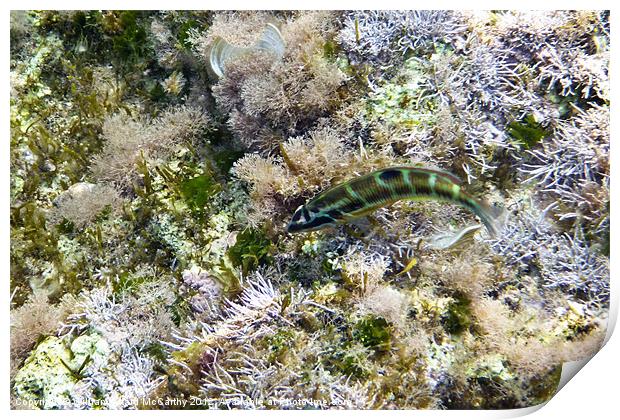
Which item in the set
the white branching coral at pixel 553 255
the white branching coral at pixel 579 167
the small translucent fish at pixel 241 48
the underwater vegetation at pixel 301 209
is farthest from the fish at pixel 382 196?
the small translucent fish at pixel 241 48

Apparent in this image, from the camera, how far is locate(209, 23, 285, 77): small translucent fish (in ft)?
8.50

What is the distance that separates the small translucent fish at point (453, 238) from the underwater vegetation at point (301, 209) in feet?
0.04

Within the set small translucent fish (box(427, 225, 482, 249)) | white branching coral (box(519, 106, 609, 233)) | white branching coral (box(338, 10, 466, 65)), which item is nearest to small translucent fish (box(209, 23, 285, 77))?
white branching coral (box(338, 10, 466, 65))

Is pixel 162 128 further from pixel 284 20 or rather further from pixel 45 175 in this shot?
pixel 284 20

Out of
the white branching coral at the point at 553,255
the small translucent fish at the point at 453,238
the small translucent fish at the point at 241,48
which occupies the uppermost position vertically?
the small translucent fish at the point at 241,48

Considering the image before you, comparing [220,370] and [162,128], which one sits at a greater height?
[162,128]

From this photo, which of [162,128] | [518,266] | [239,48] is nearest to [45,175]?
[162,128]

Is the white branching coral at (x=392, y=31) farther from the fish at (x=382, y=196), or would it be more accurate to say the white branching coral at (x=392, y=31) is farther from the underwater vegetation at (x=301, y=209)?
the fish at (x=382, y=196)

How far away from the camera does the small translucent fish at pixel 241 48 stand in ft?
8.50

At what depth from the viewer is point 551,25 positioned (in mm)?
2357

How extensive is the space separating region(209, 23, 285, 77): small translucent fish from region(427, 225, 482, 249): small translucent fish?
4.63ft

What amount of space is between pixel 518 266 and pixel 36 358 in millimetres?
2634

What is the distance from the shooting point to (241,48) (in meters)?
2.63

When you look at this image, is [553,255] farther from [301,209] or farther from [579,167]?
[301,209]
